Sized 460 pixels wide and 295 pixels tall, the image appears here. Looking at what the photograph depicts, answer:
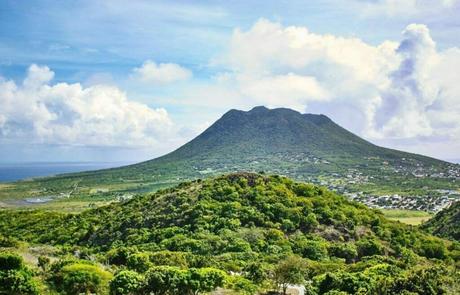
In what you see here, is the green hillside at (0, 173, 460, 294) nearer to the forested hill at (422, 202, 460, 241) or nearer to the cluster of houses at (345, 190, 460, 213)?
the forested hill at (422, 202, 460, 241)

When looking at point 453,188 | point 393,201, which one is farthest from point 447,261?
point 453,188

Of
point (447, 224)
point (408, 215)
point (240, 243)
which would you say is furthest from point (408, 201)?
point (240, 243)

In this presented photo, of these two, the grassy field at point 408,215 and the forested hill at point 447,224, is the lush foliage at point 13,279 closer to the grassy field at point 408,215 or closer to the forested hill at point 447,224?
the forested hill at point 447,224

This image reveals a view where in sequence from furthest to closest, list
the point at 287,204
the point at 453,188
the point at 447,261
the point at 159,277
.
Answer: the point at 453,188 → the point at 287,204 → the point at 447,261 → the point at 159,277

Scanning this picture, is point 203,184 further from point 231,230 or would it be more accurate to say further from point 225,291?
point 225,291

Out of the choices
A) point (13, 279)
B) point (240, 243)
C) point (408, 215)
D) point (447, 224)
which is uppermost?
point (13, 279)

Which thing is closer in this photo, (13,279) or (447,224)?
(13,279)

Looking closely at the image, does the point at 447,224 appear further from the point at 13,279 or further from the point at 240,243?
the point at 13,279

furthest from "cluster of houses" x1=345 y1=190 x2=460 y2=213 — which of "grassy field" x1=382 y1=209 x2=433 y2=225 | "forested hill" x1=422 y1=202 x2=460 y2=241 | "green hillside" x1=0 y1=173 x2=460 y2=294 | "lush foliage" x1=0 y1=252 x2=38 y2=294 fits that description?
"lush foliage" x1=0 y1=252 x2=38 y2=294
